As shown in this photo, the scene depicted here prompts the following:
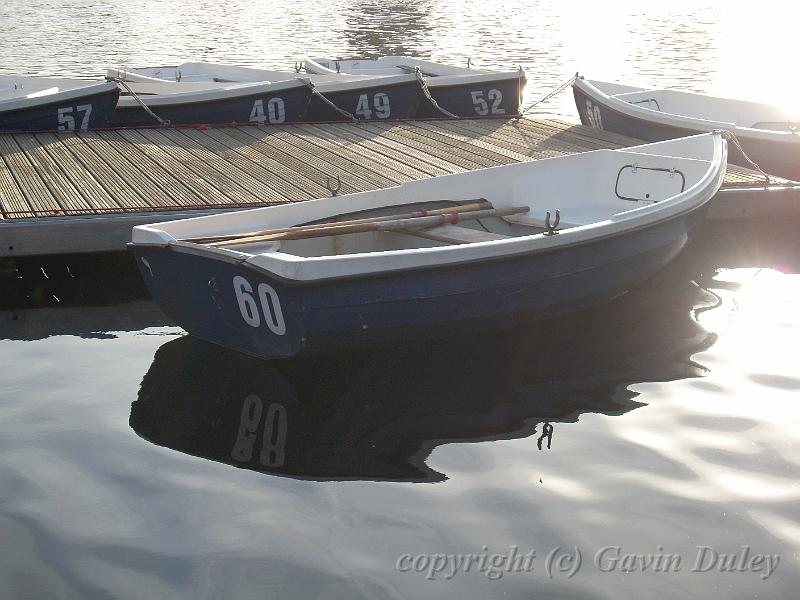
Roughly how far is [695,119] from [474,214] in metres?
4.07

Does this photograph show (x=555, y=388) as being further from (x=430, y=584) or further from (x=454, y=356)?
(x=430, y=584)

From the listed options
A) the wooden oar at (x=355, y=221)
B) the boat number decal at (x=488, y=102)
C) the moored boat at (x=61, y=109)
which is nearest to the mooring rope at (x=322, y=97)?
the boat number decal at (x=488, y=102)

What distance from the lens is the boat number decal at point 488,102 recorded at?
41.8 feet

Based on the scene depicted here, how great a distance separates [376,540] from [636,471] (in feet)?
4.35

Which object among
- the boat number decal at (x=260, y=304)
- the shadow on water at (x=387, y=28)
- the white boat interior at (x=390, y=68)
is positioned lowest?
the shadow on water at (x=387, y=28)

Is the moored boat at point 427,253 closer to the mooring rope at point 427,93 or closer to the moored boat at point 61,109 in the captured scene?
the mooring rope at point 427,93

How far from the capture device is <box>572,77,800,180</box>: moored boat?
32.4 ft

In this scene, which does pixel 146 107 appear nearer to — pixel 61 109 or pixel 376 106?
pixel 61 109

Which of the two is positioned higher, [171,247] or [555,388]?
[171,247]

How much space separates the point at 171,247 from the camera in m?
5.61

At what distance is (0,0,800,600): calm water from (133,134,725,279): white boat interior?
0.71 metres

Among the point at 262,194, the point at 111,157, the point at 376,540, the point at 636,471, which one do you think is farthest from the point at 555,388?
the point at 111,157

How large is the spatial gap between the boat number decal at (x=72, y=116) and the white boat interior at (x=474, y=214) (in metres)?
4.94

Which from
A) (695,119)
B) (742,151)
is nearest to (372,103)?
(695,119)
